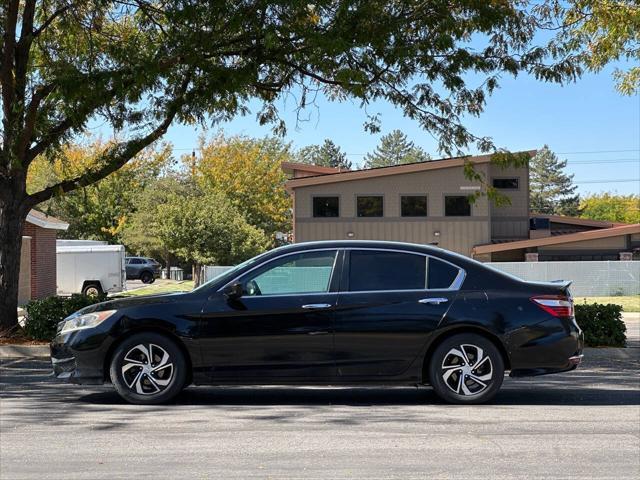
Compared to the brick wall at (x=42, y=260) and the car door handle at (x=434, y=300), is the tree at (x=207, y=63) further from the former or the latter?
the brick wall at (x=42, y=260)

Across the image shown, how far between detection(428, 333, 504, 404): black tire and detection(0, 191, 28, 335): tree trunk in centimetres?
863

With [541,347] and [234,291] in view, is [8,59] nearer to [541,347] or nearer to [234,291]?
[234,291]

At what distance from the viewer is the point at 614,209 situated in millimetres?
91000

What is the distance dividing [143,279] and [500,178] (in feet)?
70.4

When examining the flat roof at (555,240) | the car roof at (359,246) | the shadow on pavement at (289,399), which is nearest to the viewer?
the shadow on pavement at (289,399)

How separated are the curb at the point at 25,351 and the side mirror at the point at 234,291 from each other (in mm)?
5862

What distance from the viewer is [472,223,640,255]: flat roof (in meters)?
35.6

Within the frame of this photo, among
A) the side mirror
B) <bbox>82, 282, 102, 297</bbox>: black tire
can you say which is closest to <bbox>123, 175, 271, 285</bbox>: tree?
<bbox>82, 282, 102, 297</bbox>: black tire

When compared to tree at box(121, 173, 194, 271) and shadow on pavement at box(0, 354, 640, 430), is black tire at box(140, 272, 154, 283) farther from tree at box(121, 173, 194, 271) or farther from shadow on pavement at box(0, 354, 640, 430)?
shadow on pavement at box(0, 354, 640, 430)

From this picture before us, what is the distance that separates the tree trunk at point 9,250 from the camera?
13742 mm

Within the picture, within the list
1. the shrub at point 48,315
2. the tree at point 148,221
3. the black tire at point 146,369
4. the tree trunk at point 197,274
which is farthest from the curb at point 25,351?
the tree at point 148,221

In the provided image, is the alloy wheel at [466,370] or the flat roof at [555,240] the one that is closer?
the alloy wheel at [466,370]

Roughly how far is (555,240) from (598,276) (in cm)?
347

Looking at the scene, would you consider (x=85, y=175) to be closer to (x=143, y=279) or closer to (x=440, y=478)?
(x=440, y=478)
